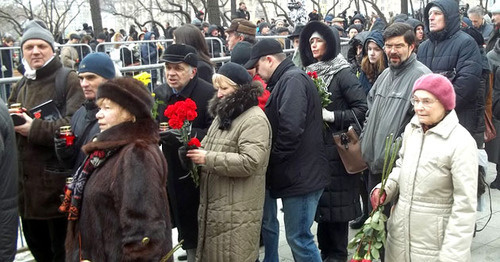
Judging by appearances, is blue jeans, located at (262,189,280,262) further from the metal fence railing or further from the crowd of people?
the metal fence railing

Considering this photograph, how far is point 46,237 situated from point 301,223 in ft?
6.93

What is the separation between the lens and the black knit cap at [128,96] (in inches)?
143

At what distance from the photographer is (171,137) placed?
4.56 m

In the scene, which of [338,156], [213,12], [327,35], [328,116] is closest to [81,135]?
[328,116]

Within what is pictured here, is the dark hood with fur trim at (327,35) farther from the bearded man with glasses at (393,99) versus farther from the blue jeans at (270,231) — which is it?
the blue jeans at (270,231)

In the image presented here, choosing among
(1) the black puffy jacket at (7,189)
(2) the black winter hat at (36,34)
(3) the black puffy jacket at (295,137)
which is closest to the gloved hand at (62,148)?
(1) the black puffy jacket at (7,189)

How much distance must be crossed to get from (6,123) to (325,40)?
295cm

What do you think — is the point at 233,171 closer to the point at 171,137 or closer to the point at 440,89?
the point at 171,137

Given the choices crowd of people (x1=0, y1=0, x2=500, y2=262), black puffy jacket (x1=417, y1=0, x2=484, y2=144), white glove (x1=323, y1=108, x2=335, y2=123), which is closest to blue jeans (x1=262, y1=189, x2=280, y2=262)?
Answer: crowd of people (x1=0, y1=0, x2=500, y2=262)

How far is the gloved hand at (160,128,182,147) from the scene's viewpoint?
176 inches

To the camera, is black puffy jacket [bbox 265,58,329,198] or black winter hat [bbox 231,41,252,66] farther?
black winter hat [bbox 231,41,252,66]

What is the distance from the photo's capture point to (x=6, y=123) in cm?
404

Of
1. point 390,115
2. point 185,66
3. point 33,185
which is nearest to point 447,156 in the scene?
point 390,115

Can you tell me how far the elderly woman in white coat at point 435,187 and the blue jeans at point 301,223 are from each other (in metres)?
0.75
